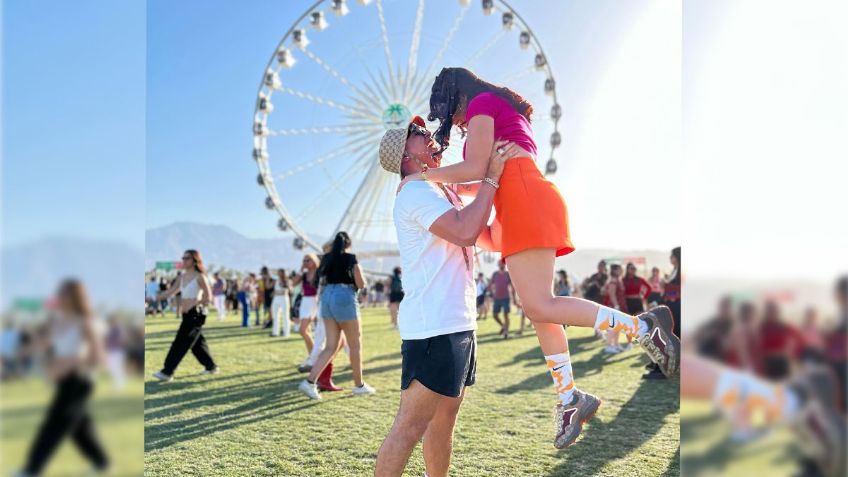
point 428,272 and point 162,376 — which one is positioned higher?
point 428,272

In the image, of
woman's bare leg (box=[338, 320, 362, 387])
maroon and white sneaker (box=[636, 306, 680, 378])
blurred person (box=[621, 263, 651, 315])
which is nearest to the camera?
maroon and white sneaker (box=[636, 306, 680, 378])

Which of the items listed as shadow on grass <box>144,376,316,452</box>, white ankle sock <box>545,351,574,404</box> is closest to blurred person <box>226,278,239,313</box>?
shadow on grass <box>144,376,316,452</box>

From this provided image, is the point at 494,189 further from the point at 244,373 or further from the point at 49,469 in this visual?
the point at 244,373

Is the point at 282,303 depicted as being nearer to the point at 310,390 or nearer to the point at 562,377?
the point at 310,390

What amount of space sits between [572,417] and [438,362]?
33.3 inches

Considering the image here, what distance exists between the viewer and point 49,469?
2.90 feet

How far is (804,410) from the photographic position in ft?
2.58

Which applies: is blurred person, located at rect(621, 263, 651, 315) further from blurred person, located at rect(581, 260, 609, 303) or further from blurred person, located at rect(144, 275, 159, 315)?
blurred person, located at rect(144, 275, 159, 315)

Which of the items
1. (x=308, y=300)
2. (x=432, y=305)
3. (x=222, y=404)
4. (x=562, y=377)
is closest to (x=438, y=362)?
(x=432, y=305)

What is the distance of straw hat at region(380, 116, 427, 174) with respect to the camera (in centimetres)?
288

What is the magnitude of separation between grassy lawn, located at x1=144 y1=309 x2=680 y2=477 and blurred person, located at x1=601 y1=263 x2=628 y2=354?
5.02ft

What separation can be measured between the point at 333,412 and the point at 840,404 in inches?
229

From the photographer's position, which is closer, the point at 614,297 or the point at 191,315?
the point at 191,315

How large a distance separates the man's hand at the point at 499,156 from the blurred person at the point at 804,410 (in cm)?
205
